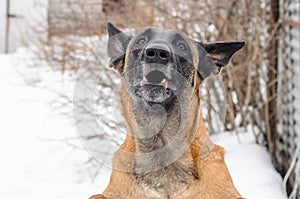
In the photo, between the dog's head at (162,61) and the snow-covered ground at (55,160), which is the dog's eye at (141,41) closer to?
the dog's head at (162,61)

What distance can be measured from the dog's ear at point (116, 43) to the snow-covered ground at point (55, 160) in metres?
1.42

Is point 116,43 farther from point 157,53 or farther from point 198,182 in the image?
point 198,182

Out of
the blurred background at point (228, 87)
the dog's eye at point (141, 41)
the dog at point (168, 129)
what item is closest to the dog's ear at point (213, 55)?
the dog at point (168, 129)

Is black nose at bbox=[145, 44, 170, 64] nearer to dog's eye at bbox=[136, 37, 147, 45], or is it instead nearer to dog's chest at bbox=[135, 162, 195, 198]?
dog's eye at bbox=[136, 37, 147, 45]

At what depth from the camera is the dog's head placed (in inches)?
80.7

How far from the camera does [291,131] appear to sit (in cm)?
483

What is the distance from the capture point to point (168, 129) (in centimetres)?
245

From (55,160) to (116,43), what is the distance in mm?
3388

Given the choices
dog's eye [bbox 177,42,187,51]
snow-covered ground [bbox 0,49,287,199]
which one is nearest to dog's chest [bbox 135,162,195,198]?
dog's eye [bbox 177,42,187,51]


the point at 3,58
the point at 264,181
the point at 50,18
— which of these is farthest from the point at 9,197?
the point at 3,58

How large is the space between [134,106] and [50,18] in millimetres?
5966

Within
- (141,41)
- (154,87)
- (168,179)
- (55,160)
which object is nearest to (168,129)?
(168,179)

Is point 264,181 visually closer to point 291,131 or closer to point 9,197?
point 291,131

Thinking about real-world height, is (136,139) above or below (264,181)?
above
